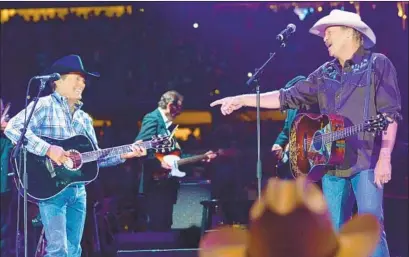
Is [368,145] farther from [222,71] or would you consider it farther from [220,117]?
[220,117]

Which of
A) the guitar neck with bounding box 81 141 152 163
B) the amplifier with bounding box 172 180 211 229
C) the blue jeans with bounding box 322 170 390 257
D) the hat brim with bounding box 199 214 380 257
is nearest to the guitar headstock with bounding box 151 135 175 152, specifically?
the guitar neck with bounding box 81 141 152 163

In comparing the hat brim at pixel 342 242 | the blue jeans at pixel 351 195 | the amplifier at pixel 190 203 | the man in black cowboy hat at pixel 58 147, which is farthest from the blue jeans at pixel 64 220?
the hat brim at pixel 342 242

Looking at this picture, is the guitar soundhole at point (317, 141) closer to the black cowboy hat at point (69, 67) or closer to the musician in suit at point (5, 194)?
the black cowboy hat at point (69, 67)

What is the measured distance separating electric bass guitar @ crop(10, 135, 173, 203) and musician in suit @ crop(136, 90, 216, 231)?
1615mm

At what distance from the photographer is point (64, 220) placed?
471 cm

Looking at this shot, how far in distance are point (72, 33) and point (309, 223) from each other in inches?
348

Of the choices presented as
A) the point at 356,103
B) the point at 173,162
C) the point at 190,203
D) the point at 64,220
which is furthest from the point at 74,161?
the point at 356,103

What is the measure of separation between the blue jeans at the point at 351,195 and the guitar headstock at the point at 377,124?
291 mm

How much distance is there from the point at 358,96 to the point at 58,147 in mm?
2363

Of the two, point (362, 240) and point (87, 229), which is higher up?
point (362, 240)

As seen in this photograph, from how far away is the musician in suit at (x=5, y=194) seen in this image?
673cm

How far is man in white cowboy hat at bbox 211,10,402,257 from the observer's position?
3.89 meters

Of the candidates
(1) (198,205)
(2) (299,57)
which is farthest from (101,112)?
(1) (198,205)

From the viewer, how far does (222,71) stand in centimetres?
986
